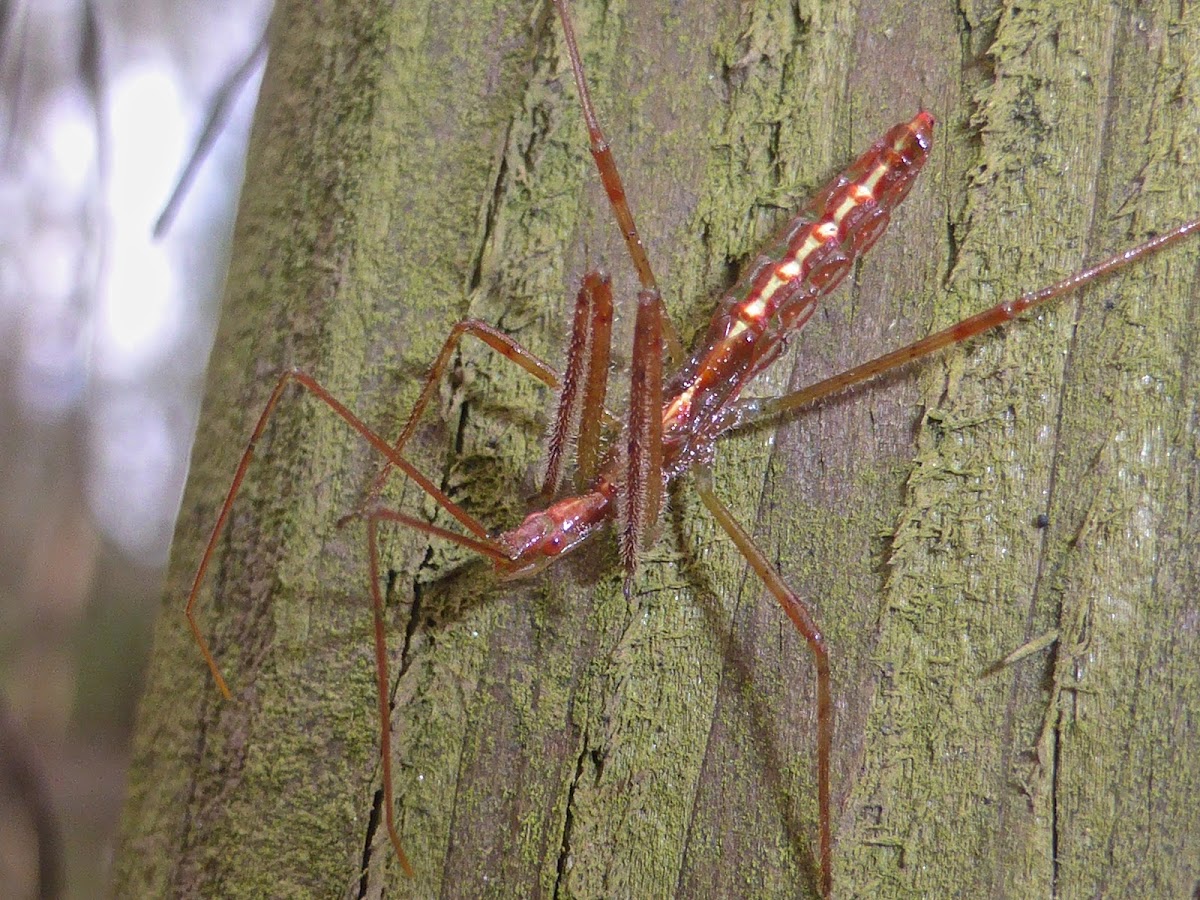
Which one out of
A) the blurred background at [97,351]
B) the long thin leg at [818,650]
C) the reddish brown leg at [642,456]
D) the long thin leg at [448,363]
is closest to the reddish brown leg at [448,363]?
the long thin leg at [448,363]

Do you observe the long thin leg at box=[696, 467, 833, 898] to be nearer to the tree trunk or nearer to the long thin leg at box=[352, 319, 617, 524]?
Answer: the tree trunk

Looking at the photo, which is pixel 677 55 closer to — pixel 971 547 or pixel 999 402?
pixel 999 402

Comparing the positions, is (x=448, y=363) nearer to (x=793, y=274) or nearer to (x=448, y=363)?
(x=448, y=363)

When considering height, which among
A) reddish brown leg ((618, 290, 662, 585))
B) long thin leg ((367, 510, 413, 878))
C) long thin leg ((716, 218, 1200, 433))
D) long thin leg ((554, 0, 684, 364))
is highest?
long thin leg ((554, 0, 684, 364))

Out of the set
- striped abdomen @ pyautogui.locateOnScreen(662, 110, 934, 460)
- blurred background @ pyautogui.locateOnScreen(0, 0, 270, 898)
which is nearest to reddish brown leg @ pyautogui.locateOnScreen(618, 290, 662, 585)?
striped abdomen @ pyautogui.locateOnScreen(662, 110, 934, 460)

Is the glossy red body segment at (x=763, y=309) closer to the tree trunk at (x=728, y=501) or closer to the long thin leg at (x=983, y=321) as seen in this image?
the tree trunk at (x=728, y=501)

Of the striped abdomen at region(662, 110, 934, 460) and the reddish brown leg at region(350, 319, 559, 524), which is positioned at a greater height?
the striped abdomen at region(662, 110, 934, 460)

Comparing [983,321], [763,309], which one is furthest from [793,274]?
[983,321]

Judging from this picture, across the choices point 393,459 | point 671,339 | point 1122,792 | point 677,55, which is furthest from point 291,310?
point 1122,792
